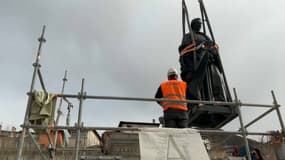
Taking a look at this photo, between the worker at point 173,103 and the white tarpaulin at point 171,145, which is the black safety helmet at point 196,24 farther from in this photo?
the white tarpaulin at point 171,145

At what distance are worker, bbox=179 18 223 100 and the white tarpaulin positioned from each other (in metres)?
2.07

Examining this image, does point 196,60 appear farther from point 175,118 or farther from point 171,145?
point 171,145

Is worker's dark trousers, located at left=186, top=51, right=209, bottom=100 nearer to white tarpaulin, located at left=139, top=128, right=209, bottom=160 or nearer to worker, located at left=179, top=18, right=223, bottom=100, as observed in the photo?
worker, located at left=179, top=18, right=223, bottom=100

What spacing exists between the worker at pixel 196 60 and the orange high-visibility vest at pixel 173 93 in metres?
1.32

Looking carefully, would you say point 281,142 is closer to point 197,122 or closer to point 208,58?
point 197,122

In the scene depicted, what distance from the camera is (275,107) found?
4.95 meters

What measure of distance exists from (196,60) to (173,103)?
2.09 m

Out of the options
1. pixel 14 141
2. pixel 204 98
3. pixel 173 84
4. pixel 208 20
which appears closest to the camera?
pixel 173 84

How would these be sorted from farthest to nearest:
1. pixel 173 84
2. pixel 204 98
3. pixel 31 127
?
pixel 204 98 → pixel 173 84 → pixel 31 127

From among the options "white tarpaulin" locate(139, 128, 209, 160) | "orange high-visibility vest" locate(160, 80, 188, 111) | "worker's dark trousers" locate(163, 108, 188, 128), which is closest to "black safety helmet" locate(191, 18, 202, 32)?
"orange high-visibility vest" locate(160, 80, 188, 111)

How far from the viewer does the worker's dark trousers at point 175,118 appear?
4633 mm

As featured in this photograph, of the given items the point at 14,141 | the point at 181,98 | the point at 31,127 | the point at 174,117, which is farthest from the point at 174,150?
the point at 14,141

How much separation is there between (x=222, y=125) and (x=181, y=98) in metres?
2.28

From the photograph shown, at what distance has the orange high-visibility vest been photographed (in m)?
4.67
